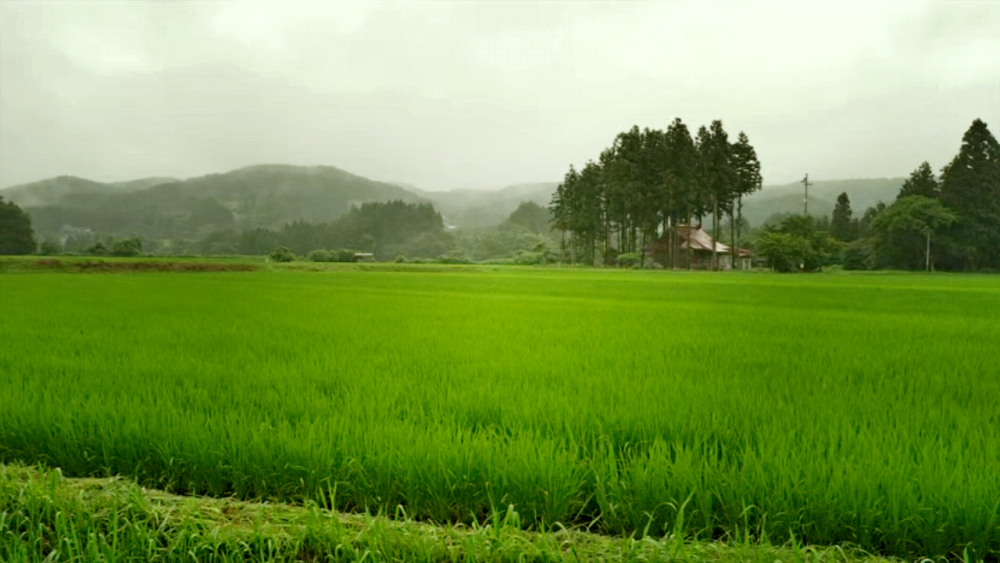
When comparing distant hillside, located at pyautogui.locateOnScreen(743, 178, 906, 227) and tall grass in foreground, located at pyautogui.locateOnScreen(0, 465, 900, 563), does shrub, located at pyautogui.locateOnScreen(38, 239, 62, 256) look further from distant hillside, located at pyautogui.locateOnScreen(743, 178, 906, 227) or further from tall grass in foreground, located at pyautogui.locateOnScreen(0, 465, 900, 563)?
distant hillside, located at pyautogui.locateOnScreen(743, 178, 906, 227)

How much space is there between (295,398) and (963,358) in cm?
549

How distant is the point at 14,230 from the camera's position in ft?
101

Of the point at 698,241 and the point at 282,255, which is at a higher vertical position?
the point at 698,241

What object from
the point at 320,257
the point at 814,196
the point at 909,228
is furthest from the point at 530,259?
the point at 814,196

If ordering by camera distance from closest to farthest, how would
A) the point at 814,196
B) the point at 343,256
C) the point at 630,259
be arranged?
the point at 630,259, the point at 343,256, the point at 814,196

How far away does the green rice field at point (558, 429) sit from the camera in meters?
1.76

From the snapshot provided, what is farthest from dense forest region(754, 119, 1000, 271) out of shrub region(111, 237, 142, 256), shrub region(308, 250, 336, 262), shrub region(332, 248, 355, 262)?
shrub region(111, 237, 142, 256)

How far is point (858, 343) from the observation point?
551 centimetres

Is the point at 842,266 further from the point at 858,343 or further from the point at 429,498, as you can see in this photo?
the point at 429,498

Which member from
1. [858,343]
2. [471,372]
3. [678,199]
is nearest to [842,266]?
[678,199]

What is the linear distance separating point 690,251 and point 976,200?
60.1ft

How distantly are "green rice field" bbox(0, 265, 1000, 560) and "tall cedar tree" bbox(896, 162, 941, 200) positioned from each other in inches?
1768

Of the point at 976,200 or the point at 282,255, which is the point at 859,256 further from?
the point at 282,255

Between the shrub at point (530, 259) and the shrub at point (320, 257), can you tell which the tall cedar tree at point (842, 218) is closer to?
the shrub at point (530, 259)
